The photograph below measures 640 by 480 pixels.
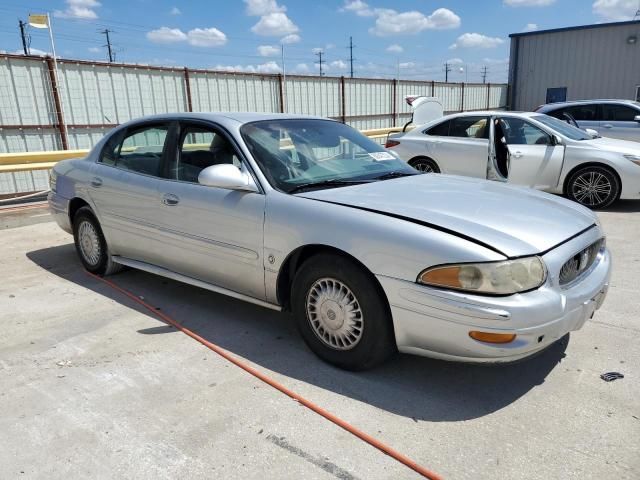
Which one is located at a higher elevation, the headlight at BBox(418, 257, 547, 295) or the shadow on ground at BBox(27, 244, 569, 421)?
the headlight at BBox(418, 257, 547, 295)

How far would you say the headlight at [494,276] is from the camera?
250 cm

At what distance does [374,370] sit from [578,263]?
133 centimetres

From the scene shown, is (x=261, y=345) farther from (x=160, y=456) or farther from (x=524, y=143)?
(x=524, y=143)

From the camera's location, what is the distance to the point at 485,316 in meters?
2.48

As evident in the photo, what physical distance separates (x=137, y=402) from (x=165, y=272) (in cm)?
149

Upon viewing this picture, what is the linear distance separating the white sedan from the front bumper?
517 cm

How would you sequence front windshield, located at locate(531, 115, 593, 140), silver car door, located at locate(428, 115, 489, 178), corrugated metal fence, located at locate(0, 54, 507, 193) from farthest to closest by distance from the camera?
corrugated metal fence, located at locate(0, 54, 507, 193)
silver car door, located at locate(428, 115, 489, 178)
front windshield, located at locate(531, 115, 593, 140)

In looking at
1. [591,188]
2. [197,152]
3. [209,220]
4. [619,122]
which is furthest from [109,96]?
[619,122]

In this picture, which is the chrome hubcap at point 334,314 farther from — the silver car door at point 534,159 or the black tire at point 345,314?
the silver car door at point 534,159

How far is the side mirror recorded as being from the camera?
3.37 meters

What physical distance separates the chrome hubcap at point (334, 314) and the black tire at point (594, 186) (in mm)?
6023

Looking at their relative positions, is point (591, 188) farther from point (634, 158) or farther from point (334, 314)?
point (334, 314)

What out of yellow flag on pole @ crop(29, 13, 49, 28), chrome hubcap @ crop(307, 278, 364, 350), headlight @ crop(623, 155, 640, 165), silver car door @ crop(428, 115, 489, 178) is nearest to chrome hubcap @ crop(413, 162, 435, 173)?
silver car door @ crop(428, 115, 489, 178)

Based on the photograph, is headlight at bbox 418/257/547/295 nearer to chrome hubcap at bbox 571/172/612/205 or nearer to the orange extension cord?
the orange extension cord
